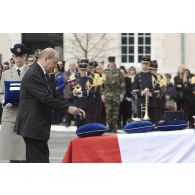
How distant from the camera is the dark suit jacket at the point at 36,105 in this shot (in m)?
8.15

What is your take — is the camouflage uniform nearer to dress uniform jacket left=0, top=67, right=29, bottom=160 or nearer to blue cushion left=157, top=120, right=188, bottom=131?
dress uniform jacket left=0, top=67, right=29, bottom=160

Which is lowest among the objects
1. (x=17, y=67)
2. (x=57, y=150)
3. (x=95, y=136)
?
(x=57, y=150)

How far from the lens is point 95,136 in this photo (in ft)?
29.5

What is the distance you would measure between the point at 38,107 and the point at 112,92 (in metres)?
9.82

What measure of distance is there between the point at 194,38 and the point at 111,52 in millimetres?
3335

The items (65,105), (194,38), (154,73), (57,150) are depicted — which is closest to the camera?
(65,105)

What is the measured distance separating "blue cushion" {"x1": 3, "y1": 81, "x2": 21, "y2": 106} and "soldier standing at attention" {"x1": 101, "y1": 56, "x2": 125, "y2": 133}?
8.23 meters

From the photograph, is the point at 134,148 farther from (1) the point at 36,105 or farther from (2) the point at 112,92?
(2) the point at 112,92

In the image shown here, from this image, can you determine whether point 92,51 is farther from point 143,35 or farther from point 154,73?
point 154,73

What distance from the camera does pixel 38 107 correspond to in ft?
27.0

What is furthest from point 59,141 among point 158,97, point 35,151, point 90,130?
point 35,151

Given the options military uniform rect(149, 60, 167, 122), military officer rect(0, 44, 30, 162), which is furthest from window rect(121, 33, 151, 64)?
military officer rect(0, 44, 30, 162)

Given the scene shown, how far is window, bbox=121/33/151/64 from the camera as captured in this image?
30.0 metres
